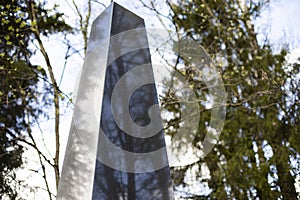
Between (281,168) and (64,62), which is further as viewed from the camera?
(281,168)

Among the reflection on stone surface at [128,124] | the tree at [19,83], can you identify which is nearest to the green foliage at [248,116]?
the tree at [19,83]

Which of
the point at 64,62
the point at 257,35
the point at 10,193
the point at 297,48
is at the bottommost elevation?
the point at 10,193

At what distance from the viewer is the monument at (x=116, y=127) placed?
158 centimetres

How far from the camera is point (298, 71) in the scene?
544 centimetres

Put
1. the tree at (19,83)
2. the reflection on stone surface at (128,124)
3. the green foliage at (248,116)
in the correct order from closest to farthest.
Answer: the reflection on stone surface at (128,124) → the tree at (19,83) → the green foliage at (248,116)

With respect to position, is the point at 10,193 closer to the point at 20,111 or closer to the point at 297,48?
the point at 20,111

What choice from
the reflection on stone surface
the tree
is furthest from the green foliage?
the reflection on stone surface

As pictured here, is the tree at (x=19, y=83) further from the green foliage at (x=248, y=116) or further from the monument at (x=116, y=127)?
the monument at (x=116, y=127)

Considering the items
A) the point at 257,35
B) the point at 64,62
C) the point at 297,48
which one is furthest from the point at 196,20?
the point at 64,62

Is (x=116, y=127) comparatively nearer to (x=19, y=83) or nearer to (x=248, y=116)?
(x=19, y=83)

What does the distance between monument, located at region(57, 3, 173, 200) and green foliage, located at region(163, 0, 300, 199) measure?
2.70 meters

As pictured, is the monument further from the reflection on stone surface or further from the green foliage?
the green foliage

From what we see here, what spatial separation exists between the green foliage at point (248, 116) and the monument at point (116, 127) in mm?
2702

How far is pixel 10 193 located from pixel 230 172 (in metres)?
3.17
